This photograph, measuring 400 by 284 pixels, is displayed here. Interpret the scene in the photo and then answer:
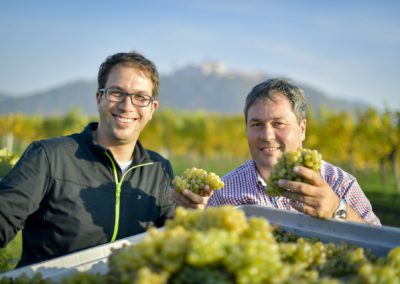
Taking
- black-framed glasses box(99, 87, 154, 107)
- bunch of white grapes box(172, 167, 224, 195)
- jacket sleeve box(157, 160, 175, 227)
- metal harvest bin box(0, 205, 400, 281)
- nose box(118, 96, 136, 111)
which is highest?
black-framed glasses box(99, 87, 154, 107)

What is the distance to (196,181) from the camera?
11.1ft

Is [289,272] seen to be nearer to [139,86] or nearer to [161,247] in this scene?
[161,247]

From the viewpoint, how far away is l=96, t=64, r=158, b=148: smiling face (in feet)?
13.0

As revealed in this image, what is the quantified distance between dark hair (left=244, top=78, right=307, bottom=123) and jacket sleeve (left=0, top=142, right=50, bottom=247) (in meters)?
2.13

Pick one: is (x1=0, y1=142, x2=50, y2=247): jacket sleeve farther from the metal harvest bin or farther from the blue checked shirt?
the blue checked shirt

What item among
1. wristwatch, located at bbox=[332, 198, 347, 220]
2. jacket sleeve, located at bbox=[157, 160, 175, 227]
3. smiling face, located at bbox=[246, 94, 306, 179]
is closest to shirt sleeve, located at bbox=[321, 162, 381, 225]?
smiling face, located at bbox=[246, 94, 306, 179]

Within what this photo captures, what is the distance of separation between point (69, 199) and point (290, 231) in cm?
193

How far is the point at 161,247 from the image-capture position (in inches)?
62.8

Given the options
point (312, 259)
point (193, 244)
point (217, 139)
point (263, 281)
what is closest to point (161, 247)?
point (193, 244)

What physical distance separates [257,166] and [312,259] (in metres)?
2.47

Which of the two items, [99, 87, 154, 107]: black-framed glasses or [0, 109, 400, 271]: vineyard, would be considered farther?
[0, 109, 400, 271]: vineyard

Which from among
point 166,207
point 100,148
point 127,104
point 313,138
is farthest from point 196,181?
point 313,138

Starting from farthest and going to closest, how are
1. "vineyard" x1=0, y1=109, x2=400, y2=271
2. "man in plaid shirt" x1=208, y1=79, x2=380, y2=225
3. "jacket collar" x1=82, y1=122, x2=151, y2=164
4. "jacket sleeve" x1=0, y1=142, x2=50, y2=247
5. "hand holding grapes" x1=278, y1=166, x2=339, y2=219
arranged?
1. "vineyard" x1=0, y1=109, x2=400, y2=271
2. "man in plaid shirt" x1=208, y1=79, x2=380, y2=225
3. "jacket collar" x1=82, y1=122, x2=151, y2=164
4. "jacket sleeve" x1=0, y1=142, x2=50, y2=247
5. "hand holding grapes" x1=278, y1=166, x2=339, y2=219

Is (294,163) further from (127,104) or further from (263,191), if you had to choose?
(127,104)
